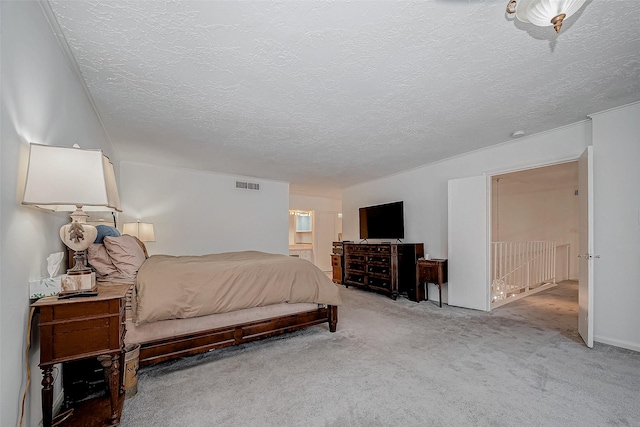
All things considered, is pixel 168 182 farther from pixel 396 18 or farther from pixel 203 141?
pixel 396 18

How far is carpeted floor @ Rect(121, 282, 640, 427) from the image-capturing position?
5.73ft

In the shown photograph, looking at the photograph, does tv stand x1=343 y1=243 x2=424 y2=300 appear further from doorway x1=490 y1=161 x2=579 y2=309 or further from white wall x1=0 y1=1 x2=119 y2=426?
white wall x1=0 y1=1 x2=119 y2=426

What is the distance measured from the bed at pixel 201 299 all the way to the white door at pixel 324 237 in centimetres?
527

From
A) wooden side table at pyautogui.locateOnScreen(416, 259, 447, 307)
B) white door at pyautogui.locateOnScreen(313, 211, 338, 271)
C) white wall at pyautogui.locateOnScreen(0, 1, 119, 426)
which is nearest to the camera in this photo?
white wall at pyautogui.locateOnScreen(0, 1, 119, 426)

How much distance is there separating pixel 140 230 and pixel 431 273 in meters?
4.75

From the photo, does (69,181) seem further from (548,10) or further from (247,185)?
(247,185)

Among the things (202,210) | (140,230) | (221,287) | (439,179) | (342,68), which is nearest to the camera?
(342,68)

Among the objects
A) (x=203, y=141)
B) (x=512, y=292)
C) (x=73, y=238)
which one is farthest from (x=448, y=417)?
(x=512, y=292)

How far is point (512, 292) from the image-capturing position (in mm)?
5199

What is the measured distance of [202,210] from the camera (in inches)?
210

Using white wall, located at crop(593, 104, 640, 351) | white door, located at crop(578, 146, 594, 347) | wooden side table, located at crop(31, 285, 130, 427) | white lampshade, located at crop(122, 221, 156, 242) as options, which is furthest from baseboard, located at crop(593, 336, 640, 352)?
white lampshade, located at crop(122, 221, 156, 242)

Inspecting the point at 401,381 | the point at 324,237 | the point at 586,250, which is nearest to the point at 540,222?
the point at 586,250

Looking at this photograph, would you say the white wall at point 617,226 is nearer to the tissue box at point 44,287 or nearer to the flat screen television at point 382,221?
the flat screen television at point 382,221

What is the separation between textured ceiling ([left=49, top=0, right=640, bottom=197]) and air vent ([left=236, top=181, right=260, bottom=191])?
213 centimetres
